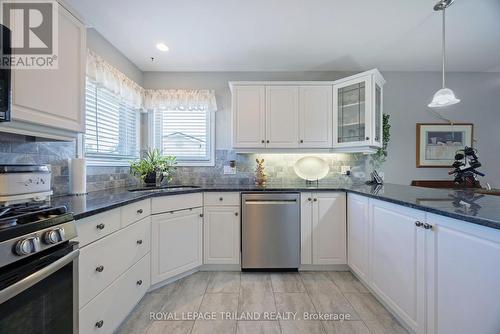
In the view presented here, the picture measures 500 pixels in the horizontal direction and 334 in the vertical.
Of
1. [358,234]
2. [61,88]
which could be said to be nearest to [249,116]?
[358,234]

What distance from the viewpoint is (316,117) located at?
117 inches

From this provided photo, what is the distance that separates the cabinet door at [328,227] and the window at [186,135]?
1509 mm

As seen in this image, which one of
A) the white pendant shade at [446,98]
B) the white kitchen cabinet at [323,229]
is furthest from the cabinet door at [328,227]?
the white pendant shade at [446,98]

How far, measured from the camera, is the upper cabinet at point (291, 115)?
294 cm

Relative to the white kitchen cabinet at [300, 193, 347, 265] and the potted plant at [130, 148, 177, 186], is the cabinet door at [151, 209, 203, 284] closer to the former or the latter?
the potted plant at [130, 148, 177, 186]

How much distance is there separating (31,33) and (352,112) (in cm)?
288

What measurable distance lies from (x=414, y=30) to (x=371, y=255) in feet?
7.06

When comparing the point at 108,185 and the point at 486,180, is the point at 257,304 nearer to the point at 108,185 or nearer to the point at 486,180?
the point at 108,185

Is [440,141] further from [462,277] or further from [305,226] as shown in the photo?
[462,277]

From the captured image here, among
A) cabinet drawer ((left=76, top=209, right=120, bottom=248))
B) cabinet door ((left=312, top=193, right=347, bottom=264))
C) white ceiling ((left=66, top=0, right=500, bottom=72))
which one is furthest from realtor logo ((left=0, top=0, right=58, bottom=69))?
cabinet door ((left=312, top=193, right=347, bottom=264))

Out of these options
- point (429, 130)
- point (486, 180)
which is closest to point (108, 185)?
point (429, 130)

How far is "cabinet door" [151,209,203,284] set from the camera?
7.19ft

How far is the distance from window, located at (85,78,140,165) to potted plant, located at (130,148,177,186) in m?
0.18

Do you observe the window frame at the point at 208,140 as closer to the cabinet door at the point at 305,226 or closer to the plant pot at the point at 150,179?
the plant pot at the point at 150,179
